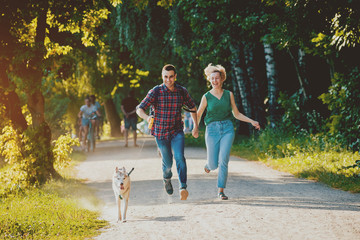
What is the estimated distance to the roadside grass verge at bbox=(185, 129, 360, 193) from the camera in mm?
10086

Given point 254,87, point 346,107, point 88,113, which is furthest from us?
point 254,87

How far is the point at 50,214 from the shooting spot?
7844 millimetres

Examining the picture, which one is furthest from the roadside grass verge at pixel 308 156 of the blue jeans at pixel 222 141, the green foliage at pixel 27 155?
the green foliage at pixel 27 155

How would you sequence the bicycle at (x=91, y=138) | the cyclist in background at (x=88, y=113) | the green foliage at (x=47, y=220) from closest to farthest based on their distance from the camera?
1. the green foliage at (x=47, y=220)
2. the bicycle at (x=91, y=138)
3. the cyclist in background at (x=88, y=113)

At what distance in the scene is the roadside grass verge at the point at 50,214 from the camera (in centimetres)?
692

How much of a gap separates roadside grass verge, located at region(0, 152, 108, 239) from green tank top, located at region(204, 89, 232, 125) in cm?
232

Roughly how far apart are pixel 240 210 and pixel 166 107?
1838mm

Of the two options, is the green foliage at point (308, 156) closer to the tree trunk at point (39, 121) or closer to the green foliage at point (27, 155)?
the green foliage at point (27, 155)

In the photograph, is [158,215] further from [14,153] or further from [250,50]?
[250,50]

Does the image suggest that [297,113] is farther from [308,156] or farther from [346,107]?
[308,156]

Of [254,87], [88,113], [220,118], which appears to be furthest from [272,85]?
[220,118]

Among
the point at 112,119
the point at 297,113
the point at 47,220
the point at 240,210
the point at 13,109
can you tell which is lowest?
the point at 47,220

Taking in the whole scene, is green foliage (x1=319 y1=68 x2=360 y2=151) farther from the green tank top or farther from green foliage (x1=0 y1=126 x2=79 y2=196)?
green foliage (x1=0 y1=126 x2=79 y2=196)

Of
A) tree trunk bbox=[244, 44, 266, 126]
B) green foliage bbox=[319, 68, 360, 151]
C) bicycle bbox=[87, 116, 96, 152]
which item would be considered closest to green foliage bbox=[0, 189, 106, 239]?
green foliage bbox=[319, 68, 360, 151]
